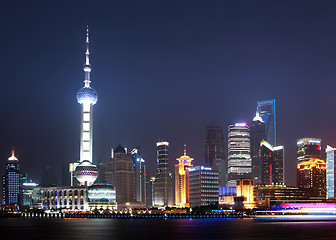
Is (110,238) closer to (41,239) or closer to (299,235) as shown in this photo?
(41,239)

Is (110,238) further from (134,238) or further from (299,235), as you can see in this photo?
(299,235)

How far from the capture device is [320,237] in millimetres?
141250

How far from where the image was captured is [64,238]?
14812 centimetres

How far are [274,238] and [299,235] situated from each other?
1162 cm

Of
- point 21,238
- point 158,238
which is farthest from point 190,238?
point 21,238

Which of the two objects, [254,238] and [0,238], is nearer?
[254,238]

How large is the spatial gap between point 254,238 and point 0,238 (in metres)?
67.1

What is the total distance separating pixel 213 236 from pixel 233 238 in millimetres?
8277

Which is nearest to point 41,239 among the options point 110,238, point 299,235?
point 110,238

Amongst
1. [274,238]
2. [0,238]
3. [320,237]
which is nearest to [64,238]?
[0,238]

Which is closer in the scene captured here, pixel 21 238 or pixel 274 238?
pixel 274 238

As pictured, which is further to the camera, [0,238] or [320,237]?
[0,238]

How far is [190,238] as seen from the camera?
5595 inches

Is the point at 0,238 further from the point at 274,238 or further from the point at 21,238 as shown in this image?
the point at 274,238
